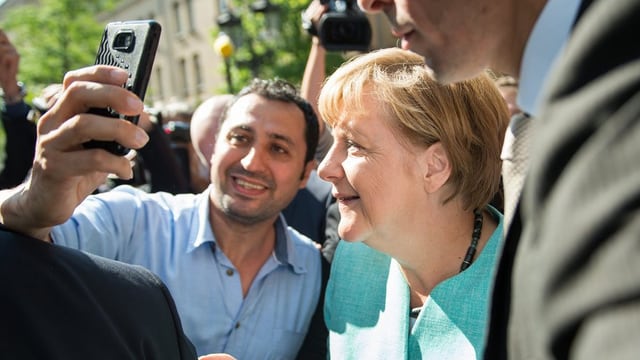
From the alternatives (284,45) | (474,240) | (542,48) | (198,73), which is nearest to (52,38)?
(284,45)

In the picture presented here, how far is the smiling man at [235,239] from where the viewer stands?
7.64 feet

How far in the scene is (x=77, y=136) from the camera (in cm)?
104

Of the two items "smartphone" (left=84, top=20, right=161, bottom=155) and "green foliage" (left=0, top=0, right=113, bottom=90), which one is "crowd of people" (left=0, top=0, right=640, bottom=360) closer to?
"smartphone" (left=84, top=20, right=161, bottom=155)

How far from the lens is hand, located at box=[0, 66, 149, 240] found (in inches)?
40.8

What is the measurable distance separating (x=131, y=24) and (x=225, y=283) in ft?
4.67

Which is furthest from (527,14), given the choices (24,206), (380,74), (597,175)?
(380,74)

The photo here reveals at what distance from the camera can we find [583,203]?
0.53 meters

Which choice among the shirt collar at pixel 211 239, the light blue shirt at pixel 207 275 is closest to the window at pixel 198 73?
the shirt collar at pixel 211 239

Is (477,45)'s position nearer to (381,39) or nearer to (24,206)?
(24,206)

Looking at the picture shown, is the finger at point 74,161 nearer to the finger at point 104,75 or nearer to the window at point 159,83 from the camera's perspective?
the finger at point 104,75

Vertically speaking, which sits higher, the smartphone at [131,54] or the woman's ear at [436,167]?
the smartphone at [131,54]

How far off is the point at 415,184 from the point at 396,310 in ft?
1.31

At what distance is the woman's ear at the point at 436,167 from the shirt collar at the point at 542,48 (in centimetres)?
112

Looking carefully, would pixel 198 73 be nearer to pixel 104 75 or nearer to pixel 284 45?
pixel 284 45
